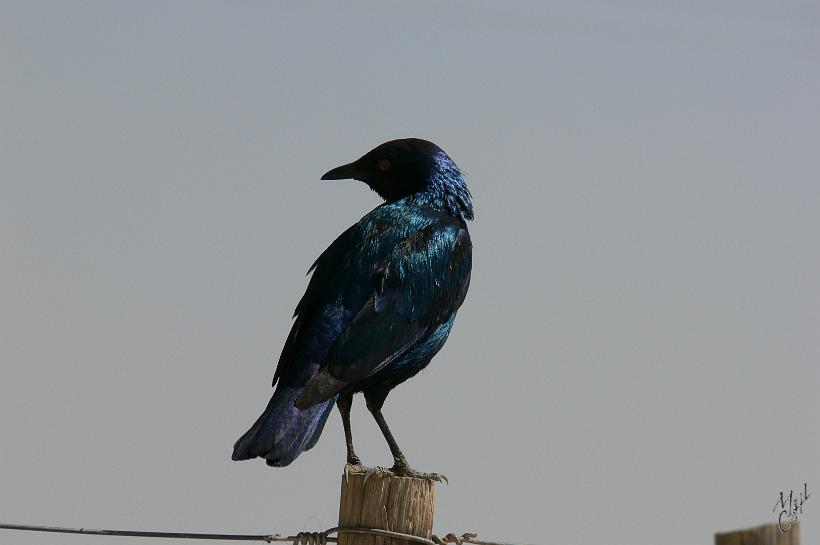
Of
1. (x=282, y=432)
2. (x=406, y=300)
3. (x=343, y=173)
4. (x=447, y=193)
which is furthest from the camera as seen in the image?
(x=343, y=173)

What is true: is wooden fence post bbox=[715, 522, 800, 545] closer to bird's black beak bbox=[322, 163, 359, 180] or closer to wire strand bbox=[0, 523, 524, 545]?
wire strand bbox=[0, 523, 524, 545]

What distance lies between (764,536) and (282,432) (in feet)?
6.15

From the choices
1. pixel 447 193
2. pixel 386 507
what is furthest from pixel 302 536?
pixel 447 193

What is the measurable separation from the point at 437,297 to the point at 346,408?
643 mm

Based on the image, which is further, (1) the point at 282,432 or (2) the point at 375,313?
(2) the point at 375,313

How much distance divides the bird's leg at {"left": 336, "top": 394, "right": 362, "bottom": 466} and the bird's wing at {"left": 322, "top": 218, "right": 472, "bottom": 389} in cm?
38

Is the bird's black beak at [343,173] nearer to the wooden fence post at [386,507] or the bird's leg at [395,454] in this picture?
the bird's leg at [395,454]

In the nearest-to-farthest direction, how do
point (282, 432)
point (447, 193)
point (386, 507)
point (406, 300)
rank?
point (386, 507), point (282, 432), point (406, 300), point (447, 193)

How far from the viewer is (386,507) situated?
424cm

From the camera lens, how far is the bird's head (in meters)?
6.23

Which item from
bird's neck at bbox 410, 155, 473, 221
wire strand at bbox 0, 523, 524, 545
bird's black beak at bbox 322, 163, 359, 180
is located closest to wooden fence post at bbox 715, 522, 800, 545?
wire strand at bbox 0, 523, 524, 545

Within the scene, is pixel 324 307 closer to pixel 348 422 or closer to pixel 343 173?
pixel 348 422

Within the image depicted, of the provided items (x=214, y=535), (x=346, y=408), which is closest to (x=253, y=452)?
(x=214, y=535)

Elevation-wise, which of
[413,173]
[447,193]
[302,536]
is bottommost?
[302,536]
